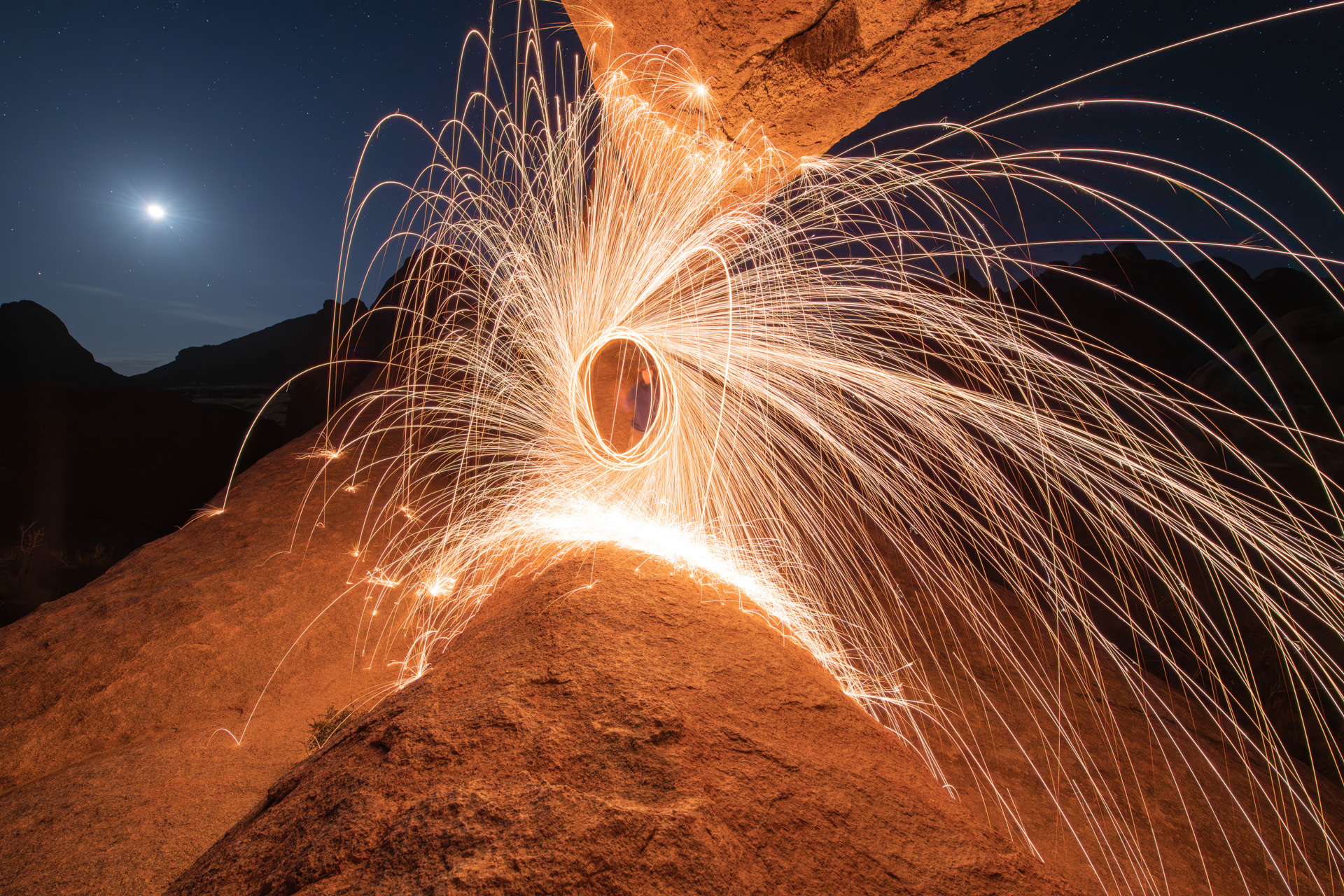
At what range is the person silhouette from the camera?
6023 mm

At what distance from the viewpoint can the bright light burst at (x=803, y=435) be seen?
3521 mm

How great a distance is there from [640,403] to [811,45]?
376 centimetres

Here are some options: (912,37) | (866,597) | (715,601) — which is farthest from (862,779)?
(912,37)

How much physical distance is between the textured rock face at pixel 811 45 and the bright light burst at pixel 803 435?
1.00 feet

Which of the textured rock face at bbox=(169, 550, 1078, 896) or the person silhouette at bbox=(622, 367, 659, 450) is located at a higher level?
the person silhouette at bbox=(622, 367, 659, 450)

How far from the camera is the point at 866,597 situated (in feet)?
16.0

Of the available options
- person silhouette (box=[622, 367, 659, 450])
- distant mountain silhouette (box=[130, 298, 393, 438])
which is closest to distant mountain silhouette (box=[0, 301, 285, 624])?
distant mountain silhouette (box=[130, 298, 393, 438])

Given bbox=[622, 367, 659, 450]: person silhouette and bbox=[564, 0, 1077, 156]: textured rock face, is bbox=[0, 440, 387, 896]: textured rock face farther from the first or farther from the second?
bbox=[564, 0, 1077, 156]: textured rock face

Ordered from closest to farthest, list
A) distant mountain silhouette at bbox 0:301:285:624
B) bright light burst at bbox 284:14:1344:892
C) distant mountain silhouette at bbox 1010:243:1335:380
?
bright light burst at bbox 284:14:1344:892, distant mountain silhouette at bbox 1010:243:1335:380, distant mountain silhouette at bbox 0:301:285:624

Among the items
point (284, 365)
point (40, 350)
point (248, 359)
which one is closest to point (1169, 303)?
point (284, 365)

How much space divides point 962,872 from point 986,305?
3458 millimetres

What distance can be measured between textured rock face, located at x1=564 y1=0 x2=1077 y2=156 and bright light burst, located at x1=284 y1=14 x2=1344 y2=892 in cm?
30

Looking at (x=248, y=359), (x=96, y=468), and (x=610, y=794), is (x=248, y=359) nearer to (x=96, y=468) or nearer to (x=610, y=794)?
(x=96, y=468)

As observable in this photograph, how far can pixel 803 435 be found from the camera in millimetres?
6113
